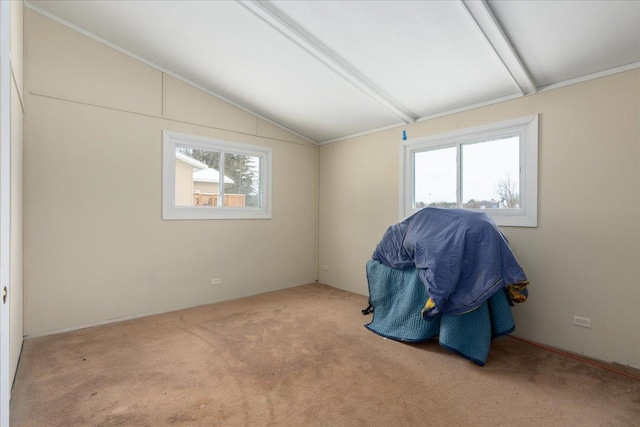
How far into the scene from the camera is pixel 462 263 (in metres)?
2.61

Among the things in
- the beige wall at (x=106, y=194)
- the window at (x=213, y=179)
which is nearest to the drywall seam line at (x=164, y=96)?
the beige wall at (x=106, y=194)

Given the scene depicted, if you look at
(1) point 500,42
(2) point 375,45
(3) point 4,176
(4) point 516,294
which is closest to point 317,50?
(2) point 375,45

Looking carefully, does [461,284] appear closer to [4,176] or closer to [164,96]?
[4,176]

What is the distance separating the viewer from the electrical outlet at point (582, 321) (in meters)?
2.67

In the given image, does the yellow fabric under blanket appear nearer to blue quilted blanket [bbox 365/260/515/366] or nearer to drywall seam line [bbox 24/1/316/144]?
blue quilted blanket [bbox 365/260/515/366]

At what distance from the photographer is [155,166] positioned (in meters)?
3.71

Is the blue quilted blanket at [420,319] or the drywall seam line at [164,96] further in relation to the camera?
the drywall seam line at [164,96]

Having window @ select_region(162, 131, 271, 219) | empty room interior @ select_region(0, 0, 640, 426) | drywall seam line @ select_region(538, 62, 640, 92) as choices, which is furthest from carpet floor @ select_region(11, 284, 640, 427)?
drywall seam line @ select_region(538, 62, 640, 92)

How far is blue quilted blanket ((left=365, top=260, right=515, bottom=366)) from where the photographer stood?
101 inches

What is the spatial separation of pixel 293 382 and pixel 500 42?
9.86 ft

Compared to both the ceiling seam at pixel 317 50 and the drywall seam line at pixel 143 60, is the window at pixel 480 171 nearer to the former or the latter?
the ceiling seam at pixel 317 50

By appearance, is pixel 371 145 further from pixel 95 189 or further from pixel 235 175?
pixel 95 189

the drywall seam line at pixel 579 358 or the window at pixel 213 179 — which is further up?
the window at pixel 213 179

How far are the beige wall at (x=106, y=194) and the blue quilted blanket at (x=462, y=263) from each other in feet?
8.92
